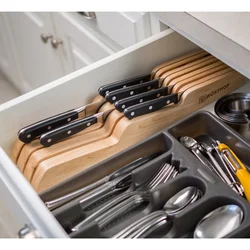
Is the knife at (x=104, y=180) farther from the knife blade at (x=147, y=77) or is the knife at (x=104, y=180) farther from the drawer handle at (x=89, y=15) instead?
the drawer handle at (x=89, y=15)

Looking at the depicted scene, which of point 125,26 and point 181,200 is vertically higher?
point 125,26

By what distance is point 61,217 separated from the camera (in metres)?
0.78

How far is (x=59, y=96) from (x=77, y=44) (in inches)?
18.7

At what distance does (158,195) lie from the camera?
800 millimetres

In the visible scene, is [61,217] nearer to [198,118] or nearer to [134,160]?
[134,160]

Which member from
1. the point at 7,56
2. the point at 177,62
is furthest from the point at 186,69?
the point at 7,56

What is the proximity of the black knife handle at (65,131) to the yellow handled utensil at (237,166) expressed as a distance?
233 mm

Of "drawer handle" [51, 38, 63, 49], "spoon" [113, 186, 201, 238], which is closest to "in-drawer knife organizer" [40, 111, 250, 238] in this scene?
"spoon" [113, 186, 201, 238]

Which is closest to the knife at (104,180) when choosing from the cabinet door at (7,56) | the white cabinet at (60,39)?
the white cabinet at (60,39)

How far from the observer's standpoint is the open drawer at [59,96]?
760mm

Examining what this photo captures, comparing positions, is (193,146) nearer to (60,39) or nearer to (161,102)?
(161,102)

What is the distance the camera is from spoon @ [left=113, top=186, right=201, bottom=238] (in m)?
0.76

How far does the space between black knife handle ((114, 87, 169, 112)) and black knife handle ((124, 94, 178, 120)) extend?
19 millimetres
